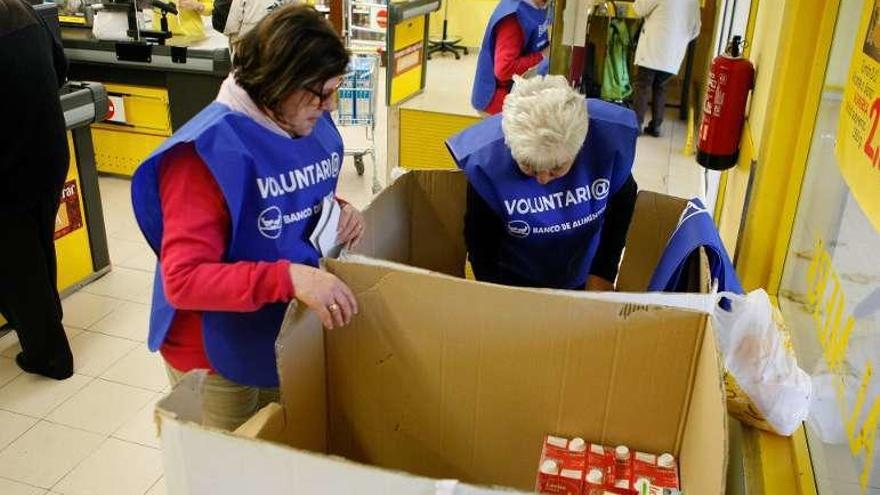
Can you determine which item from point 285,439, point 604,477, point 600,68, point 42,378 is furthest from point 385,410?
point 600,68

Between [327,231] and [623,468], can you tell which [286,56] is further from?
[623,468]

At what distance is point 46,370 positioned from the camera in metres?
3.44

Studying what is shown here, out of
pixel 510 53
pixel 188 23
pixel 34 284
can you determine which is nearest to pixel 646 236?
pixel 510 53

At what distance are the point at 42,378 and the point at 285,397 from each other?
2476mm

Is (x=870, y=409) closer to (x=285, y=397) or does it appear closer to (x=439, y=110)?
(x=285, y=397)

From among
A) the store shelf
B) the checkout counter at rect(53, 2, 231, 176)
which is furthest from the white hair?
the store shelf

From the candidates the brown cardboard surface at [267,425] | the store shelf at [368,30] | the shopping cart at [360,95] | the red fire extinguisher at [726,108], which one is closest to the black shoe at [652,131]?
the shopping cart at [360,95]

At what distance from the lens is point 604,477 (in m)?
1.56

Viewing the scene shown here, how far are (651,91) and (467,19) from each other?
423cm

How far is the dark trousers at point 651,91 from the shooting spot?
6973mm

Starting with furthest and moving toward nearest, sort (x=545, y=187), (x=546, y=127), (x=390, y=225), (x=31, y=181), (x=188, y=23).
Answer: (x=188, y=23)
(x=31, y=181)
(x=390, y=225)
(x=545, y=187)
(x=546, y=127)

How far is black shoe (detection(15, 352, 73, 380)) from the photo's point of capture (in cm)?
344

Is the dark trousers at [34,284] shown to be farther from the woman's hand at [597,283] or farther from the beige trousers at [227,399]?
the woman's hand at [597,283]

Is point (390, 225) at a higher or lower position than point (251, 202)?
lower
